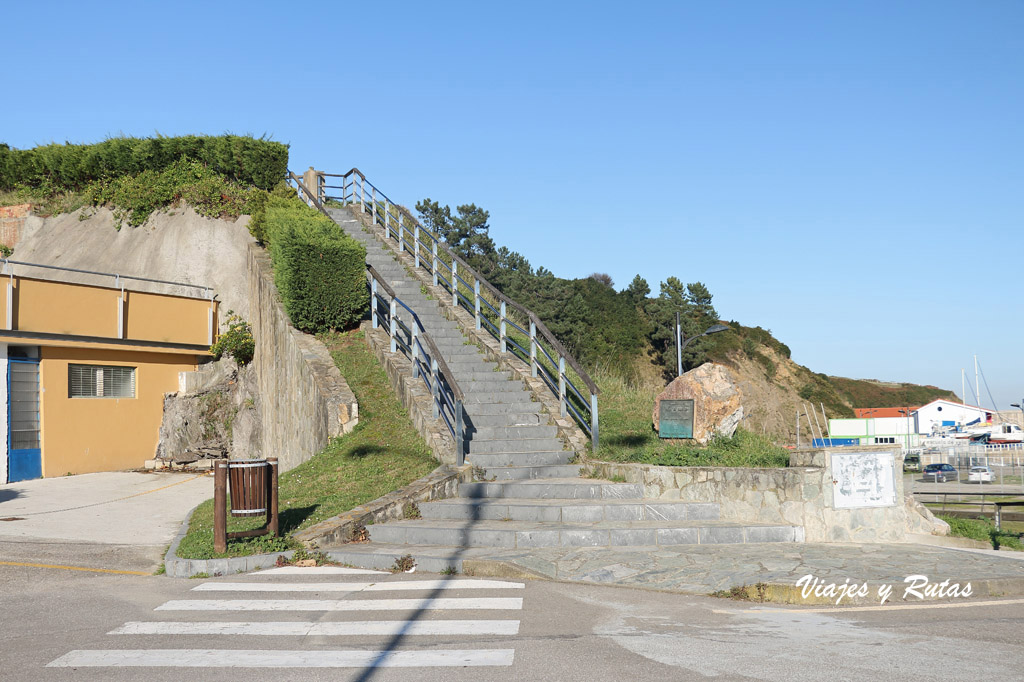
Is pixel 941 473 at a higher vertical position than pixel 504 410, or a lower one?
lower

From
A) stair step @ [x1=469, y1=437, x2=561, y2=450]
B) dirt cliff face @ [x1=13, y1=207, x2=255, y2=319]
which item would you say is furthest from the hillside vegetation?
stair step @ [x1=469, y1=437, x2=561, y2=450]

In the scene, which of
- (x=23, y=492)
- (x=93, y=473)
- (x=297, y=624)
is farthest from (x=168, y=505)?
(x=297, y=624)

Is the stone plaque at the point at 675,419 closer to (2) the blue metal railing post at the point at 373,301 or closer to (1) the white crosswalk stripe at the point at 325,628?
(1) the white crosswalk stripe at the point at 325,628

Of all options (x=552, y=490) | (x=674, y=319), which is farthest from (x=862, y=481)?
(x=674, y=319)

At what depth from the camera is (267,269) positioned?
64.5 feet

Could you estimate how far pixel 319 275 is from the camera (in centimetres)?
1691

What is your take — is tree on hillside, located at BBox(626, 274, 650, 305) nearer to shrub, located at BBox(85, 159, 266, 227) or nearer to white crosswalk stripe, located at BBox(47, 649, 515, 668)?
shrub, located at BBox(85, 159, 266, 227)

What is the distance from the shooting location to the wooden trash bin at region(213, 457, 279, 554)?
9.02 metres

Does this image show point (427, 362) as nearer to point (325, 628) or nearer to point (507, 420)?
point (507, 420)

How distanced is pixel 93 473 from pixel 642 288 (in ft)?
175

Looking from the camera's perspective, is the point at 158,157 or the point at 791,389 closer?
the point at 158,157

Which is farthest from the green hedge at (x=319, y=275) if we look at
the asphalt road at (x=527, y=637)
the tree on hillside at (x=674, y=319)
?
the tree on hillside at (x=674, y=319)

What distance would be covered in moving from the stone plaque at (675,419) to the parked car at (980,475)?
3235cm

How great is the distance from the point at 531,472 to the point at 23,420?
43.7 feet
